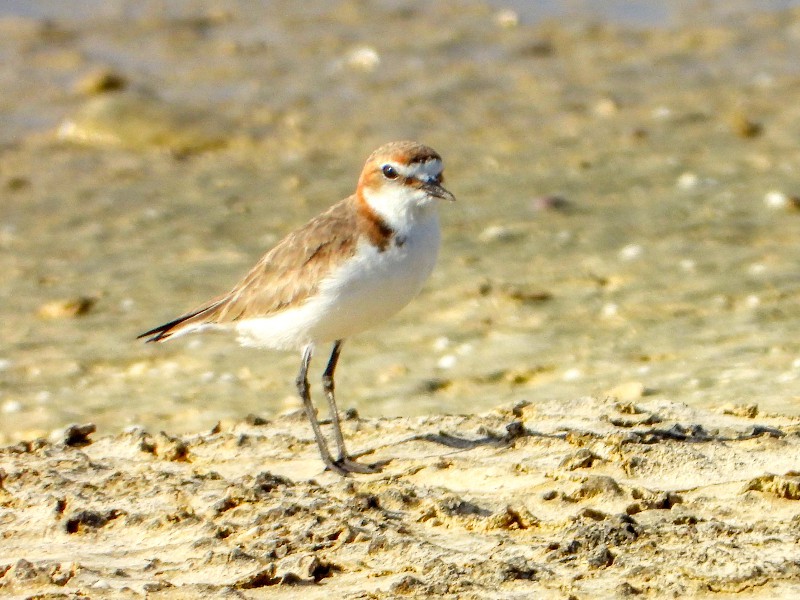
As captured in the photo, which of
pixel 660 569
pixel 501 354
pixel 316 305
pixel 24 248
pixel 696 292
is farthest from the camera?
pixel 24 248

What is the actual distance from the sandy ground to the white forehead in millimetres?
1045

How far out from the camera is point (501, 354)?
734 cm

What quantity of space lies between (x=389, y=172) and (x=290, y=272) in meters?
0.59

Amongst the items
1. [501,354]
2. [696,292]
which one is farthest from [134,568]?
[696,292]

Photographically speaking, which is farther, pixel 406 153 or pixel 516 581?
pixel 406 153

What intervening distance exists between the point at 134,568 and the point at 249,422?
1.72m

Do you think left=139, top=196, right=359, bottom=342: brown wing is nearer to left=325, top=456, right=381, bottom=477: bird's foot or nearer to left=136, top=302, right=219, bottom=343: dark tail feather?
left=136, top=302, right=219, bottom=343: dark tail feather

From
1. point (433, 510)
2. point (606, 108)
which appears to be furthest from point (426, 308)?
point (606, 108)

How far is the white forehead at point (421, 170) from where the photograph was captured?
557 cm

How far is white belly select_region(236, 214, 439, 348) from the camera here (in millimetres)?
5406

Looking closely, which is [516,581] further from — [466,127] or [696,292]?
[466,127]

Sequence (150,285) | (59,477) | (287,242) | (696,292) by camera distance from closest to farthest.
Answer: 1. (59,477)
2. (287,242)
3. (696,292)
4. (150,285)

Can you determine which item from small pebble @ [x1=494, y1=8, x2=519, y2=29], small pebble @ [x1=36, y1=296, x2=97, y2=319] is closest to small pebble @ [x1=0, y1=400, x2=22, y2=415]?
small pebble @ [x1=36, y1=296, x2=97, y2=319]

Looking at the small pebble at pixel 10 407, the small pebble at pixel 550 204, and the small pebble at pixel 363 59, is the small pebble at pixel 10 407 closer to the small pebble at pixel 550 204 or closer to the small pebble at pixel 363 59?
the small pebble at pixel 550 204
